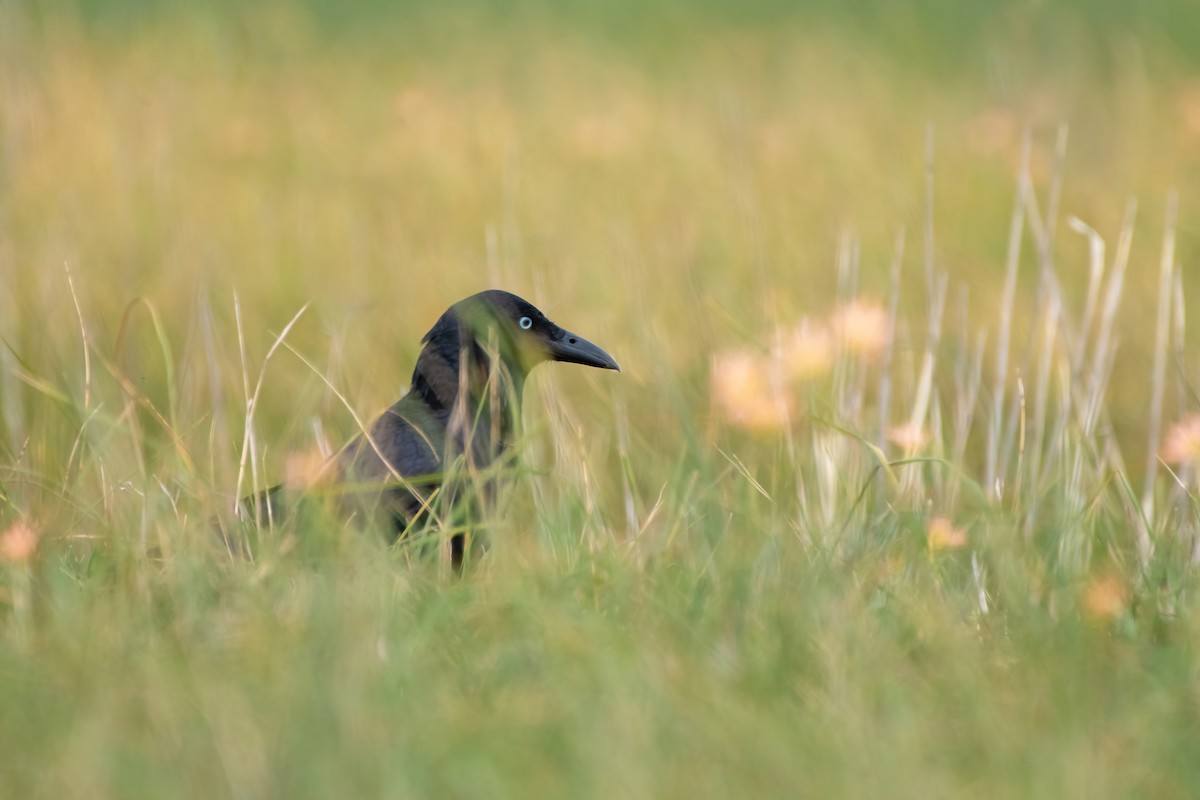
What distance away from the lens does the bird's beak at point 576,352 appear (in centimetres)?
334

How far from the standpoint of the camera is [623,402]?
11.9ft

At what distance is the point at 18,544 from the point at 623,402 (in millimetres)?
1631

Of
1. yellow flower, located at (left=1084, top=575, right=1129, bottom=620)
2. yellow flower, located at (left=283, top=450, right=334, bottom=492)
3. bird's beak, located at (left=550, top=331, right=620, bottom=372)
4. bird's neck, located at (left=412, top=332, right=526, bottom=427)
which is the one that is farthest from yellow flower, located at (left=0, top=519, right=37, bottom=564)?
yellow flower, located at (left=1084, top=575, right=1129, bottom=620)

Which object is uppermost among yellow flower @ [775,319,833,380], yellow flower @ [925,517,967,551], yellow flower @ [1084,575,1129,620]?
yellow flower @ [775,319,833,380]

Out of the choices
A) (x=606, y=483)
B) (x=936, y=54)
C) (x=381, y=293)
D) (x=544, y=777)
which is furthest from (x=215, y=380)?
(x=936, y=54)

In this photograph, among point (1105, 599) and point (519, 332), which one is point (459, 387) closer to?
point (519, 332)

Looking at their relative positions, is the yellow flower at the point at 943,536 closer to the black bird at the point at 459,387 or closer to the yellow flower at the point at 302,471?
the black bird at the point at 459,387

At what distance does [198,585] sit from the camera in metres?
2.21

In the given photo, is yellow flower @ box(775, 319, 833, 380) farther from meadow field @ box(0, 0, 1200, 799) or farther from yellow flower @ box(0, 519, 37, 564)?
yellow flower @ box(0, 519, 37, 564)

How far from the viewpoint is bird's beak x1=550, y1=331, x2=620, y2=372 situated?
334cm

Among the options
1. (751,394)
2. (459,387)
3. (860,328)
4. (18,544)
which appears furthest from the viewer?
(459,387)

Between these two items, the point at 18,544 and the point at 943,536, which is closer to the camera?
the point at 18,544

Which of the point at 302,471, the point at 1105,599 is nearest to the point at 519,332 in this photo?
the point at 302,471

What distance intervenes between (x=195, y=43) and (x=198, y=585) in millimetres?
4861
